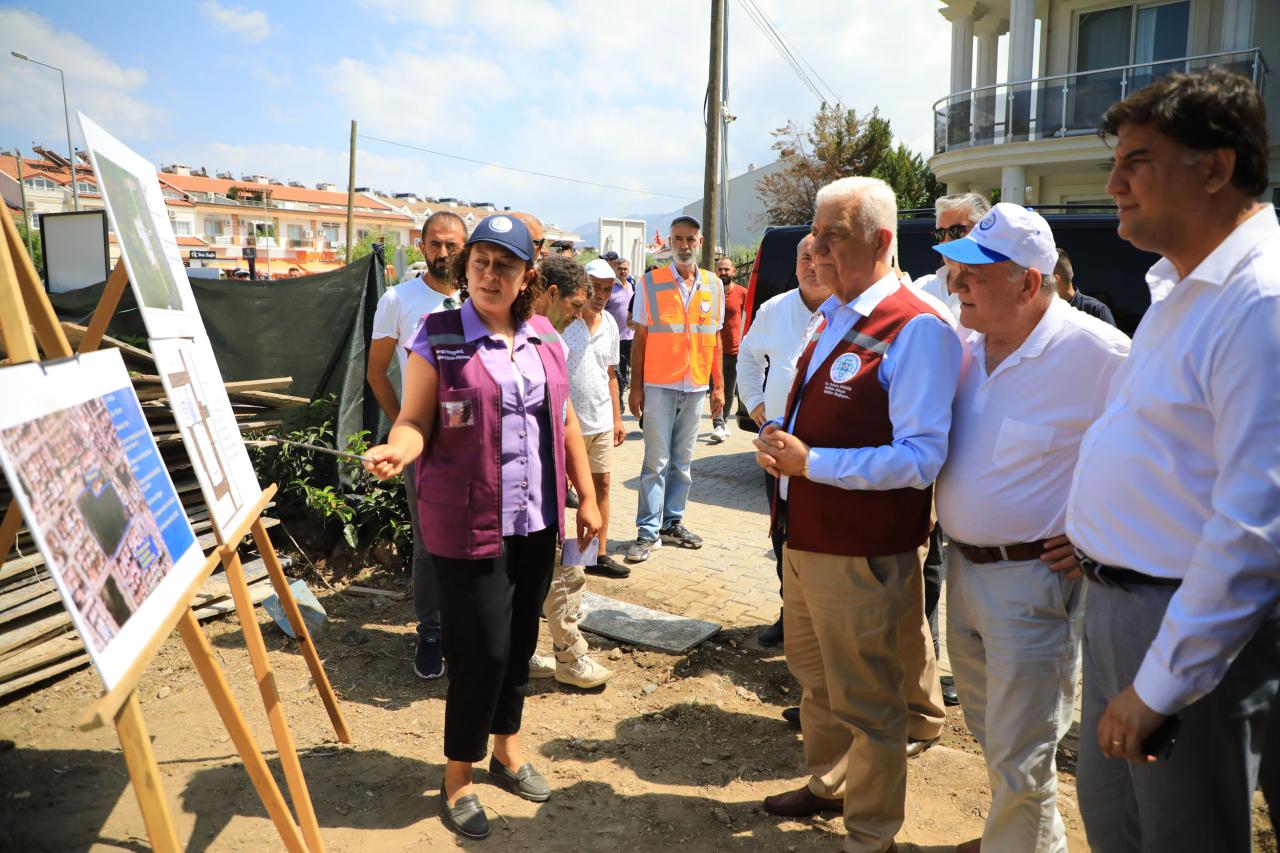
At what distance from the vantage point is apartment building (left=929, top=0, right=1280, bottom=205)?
15.3 meters

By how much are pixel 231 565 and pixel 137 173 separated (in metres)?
1.39

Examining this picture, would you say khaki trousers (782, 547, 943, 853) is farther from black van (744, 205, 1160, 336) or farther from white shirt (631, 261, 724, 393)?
black van (744, 205, 1160, 336)

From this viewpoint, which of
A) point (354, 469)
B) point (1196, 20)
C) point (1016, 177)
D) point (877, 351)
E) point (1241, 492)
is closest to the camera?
point (1241, 492)

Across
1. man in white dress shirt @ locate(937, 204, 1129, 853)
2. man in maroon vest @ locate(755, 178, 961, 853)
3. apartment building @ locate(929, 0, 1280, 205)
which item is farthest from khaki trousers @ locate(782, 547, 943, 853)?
apartment building @ locate(929, 0, 1280, 205)

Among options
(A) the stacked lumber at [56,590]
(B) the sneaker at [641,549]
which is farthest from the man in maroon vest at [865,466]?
(B) the sneaker at [641,549]

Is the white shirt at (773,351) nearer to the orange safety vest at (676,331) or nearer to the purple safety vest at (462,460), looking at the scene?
the orange safety vest at (676,331)

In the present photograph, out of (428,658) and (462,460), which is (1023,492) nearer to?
(462,460)

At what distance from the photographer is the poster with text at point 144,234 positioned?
8.29 ft

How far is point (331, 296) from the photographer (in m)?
6.48

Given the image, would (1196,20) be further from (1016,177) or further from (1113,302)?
(1113,302)

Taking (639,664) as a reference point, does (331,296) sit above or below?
above

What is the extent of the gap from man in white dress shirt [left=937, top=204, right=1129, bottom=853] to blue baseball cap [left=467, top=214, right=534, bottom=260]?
1427 mm

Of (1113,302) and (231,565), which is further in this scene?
(1113,302)

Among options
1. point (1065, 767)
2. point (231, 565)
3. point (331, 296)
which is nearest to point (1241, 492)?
point (1065, 767)
